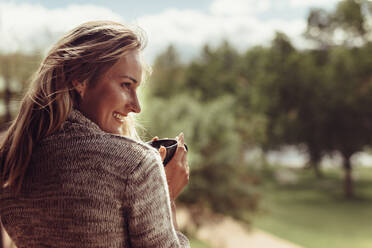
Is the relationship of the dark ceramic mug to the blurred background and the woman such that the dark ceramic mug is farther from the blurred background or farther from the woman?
the blurred background

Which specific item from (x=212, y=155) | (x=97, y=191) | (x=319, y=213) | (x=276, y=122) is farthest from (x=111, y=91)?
(x=319, y=213)

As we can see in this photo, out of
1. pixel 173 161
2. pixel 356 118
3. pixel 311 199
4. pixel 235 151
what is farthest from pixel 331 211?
pixel 173 161

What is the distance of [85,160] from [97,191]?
0.05 m

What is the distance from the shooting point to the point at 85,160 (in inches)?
22.8

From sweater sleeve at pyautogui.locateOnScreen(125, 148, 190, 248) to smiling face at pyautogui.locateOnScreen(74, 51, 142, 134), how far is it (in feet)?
0.33

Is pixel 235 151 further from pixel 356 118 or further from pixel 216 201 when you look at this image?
pixel 356 118

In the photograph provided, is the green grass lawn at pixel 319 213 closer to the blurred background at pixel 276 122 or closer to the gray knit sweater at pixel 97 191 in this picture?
the blurred background at pixel 276 122

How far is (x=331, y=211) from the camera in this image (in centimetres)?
1505

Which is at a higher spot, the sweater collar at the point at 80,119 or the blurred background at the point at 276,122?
the sweater collar at the point at 80,119

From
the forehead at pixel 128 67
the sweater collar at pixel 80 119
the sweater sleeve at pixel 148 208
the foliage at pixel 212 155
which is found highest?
the forehead at pixel 128 67

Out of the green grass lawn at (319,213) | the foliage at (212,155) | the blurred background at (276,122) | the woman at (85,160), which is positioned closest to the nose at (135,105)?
the woman at (85,160)

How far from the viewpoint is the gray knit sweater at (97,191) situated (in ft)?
1.88

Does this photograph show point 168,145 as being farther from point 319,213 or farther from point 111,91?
point 319,213

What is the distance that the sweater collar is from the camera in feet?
2.00
